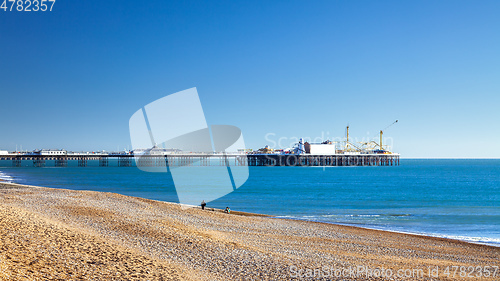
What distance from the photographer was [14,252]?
27.6 ft

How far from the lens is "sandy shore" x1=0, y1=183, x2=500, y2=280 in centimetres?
838

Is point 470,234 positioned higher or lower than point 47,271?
lower

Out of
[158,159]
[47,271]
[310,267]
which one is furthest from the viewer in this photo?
[158,159]

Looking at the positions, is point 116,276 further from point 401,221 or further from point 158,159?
point 158,159

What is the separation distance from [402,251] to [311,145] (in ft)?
411

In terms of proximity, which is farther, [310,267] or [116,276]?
[310,267]

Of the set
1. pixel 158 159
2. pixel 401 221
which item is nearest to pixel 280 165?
pixel 158 159

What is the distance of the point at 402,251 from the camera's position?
13.8 m

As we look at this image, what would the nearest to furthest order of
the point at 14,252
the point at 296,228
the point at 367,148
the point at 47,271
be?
1. the point at 47,271
2. the point at 14,252
3. the point at 296,228
4. the point at 367,148

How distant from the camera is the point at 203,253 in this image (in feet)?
36.2

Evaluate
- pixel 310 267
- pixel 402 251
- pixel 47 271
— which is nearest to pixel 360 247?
pixel 402 251

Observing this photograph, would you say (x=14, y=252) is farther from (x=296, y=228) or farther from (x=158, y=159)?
(x=158, y=159)

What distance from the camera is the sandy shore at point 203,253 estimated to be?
330 inches

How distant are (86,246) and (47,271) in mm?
2404
